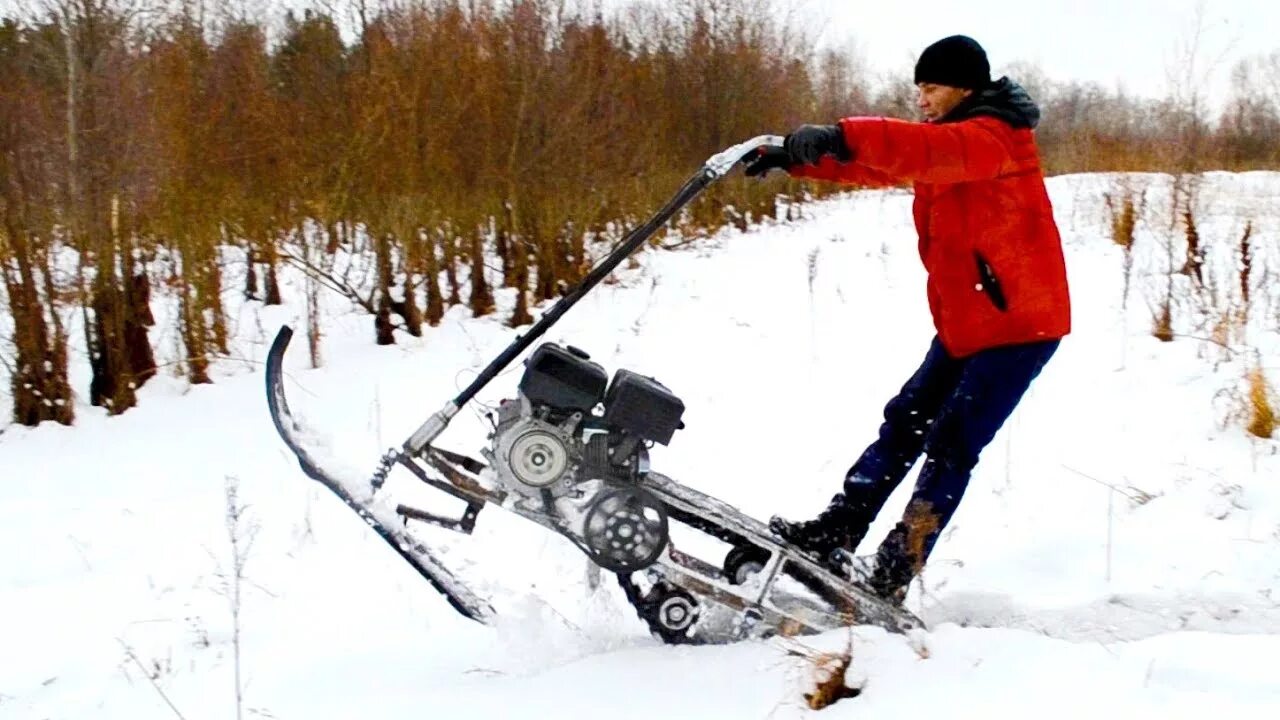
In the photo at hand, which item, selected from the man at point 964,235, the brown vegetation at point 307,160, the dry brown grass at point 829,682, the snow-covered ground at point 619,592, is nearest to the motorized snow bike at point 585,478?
the snow-covered ground at point 619,592

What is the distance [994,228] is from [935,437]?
66 cm

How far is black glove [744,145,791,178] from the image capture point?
9.96ft

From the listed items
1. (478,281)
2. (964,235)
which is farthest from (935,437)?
(478,281)

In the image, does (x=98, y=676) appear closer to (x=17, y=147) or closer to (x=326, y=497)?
(x=326, y=497)

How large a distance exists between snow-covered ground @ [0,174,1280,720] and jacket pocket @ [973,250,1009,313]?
3.05 ft

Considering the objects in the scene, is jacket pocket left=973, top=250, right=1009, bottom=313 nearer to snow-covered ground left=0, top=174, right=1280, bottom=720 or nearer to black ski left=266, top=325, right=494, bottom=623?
snow-covered ground left=0, top=174, right=1280, bottom=720

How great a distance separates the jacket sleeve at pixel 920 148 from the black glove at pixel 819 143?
2 centimetres

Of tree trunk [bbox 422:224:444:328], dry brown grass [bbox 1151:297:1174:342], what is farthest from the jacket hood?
tree trunk [bbox 422:224:444:328]

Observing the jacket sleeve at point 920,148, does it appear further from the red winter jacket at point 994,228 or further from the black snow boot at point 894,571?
the black snow boot at point 894,571

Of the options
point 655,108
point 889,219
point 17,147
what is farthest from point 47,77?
point 889,219

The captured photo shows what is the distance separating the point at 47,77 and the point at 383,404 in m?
3.01

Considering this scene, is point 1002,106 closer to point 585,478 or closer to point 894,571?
point 894,571

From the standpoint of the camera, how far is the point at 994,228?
3051 millimetres

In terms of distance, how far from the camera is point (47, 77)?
675 centimetres
